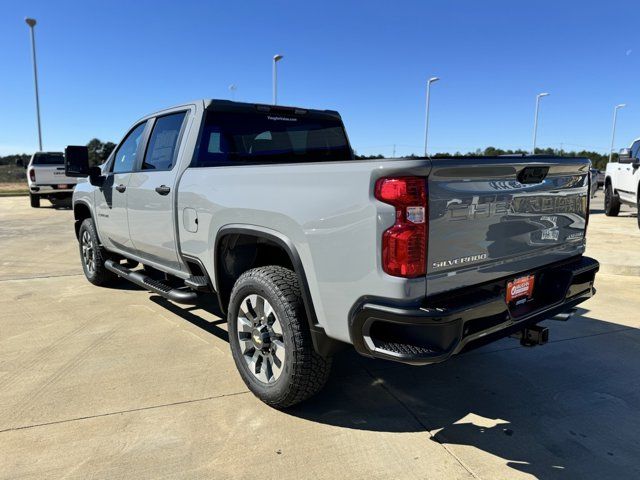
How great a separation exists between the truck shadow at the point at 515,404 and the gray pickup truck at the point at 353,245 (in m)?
0.49

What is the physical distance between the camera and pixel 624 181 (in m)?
12.0

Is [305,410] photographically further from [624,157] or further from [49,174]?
[49,174]

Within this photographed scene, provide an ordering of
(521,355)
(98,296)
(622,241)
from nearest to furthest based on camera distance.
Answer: (521,355)
(98,296)
(622,241)

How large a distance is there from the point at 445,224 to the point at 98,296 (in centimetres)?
462

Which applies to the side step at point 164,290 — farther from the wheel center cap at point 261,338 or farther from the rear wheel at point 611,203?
the rear wheel at point 611,203

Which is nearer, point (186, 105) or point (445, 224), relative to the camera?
point (445, 224)

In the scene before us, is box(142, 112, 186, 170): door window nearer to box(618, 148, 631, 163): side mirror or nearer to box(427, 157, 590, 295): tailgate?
box(427, 157, 590, 295): tailgate

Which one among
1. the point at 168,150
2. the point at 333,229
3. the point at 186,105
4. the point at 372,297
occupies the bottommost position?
the point at 372,297

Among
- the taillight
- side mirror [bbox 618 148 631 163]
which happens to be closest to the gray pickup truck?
the taillight

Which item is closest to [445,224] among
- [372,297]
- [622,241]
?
[372,297]

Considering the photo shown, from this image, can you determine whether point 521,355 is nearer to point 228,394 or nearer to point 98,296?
point 228,394

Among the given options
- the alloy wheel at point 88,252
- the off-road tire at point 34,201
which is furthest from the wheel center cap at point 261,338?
the off-road tire at point 34,201

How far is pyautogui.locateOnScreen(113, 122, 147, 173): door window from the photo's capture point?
480 cm

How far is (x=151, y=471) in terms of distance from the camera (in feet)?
8.01
